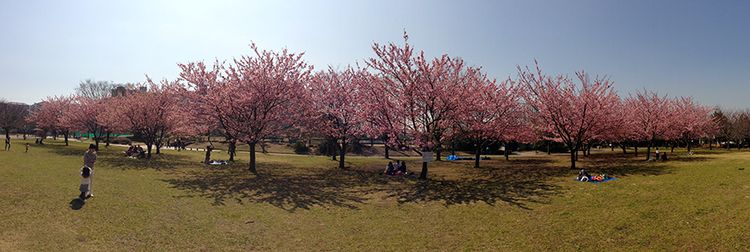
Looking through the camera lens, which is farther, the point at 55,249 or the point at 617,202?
the point at 617,202

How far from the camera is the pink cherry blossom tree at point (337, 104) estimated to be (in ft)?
91.4

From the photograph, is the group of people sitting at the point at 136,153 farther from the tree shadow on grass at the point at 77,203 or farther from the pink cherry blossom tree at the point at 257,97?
the tree shadow on grass at the point at 77,203

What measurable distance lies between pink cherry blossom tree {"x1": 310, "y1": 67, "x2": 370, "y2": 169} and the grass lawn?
9.47 m

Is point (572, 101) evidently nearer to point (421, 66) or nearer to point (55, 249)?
point (421, 66)

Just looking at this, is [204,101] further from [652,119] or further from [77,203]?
[652,119]

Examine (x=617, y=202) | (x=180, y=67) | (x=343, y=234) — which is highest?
(x=180, y=67)

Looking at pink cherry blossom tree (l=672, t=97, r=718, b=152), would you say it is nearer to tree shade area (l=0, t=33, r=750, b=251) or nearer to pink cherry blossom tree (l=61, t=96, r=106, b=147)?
tree shade area (l=0, t=33, r=750, b=251)

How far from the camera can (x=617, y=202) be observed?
1300cm

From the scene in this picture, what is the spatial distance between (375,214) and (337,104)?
18.0 meters

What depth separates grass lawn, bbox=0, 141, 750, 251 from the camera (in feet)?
31.2

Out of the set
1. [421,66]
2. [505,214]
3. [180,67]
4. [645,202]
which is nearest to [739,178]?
[645,202]

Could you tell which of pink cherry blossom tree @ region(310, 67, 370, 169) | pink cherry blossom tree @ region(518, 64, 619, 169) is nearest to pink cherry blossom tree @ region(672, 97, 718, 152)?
pink cherry blossom tree @ region(518, 64, 619, 169)

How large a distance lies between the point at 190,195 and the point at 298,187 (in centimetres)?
474

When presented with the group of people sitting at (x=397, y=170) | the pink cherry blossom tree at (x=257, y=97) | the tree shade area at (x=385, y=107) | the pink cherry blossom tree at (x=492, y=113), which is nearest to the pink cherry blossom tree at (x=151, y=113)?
the tree shade area at (x=385, y=107)
